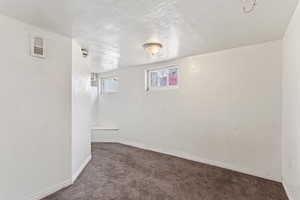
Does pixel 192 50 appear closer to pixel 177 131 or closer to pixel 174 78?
pixel 174 78

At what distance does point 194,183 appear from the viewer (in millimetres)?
2613

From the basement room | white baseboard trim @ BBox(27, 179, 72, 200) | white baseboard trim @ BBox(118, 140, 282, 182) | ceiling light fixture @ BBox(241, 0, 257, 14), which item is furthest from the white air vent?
white baseboard trim @ BBox(118, 140, 282, 182)

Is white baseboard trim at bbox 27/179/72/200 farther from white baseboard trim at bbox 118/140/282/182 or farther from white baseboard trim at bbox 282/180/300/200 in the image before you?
white baseboard trim at bbox 282/180/300/200

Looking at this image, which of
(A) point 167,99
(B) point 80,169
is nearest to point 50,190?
(B) point 80,169

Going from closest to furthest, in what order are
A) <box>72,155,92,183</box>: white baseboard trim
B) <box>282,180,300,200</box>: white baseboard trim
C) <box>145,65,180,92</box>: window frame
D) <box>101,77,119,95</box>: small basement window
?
1. <box>282,180,300,200</box>: white baseboard trim
2. <box>72,155,92,183</box>: white baseboard trim
3. <box>145,65,180,92</box>: window frame
4. <box>101,77,119,95</box>: small basement window

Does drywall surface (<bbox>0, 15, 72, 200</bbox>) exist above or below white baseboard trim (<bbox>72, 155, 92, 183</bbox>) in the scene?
above

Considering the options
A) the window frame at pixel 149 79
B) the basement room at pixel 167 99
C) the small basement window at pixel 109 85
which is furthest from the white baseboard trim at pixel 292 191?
the small basement window at pixel 109 85

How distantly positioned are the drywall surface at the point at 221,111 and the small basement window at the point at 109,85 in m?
0.84

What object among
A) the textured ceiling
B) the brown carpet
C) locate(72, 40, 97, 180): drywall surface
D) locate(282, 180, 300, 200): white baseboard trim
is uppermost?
the textured ceiling

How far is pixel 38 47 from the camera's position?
2219 mm

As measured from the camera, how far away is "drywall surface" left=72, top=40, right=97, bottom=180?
108 inches

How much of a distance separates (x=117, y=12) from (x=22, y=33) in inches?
48.0

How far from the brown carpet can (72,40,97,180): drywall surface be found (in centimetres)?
25

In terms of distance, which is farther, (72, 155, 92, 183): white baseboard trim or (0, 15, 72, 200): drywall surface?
(72, 155, 92, 183): white baseboard trim
